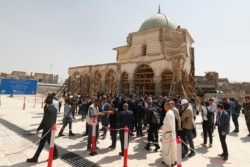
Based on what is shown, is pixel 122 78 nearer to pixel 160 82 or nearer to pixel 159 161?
pixel 160 82

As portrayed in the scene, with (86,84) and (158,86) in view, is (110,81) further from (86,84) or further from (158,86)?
(158,86)

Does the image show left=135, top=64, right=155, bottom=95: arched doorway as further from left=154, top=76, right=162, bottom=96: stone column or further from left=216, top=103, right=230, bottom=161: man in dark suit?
left=216, top=103, right=230, bottom=161: man in dark suit

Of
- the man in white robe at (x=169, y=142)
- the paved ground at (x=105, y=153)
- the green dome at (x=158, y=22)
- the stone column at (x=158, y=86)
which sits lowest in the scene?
the paved ground at (x=105, y=153)

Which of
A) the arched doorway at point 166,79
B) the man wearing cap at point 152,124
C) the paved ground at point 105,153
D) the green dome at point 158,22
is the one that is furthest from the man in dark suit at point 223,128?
the green dome at point 158,22

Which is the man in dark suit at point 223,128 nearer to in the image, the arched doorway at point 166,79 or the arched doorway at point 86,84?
the arched doorway at point 166,79

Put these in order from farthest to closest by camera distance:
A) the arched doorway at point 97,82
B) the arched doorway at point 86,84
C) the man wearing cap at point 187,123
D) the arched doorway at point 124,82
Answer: the arched doorway at point 86,84, the arched doorway at point 97,82, the arched doorway at point 124,82, the man wearing cap at point 187,123

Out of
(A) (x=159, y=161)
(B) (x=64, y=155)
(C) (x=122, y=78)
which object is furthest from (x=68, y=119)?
(C) (x=122, y=78)

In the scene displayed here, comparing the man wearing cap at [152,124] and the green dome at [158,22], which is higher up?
the green dome at [158,22]

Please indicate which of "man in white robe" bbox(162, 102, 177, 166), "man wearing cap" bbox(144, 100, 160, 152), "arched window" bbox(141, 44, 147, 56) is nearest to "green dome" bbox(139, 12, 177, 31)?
"arched window" bbox(141, 44, 147, 56)

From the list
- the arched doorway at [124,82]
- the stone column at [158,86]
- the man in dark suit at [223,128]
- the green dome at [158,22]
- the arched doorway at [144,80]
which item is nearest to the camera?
the man in dark suit at [223,128]

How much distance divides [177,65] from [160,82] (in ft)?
8.23

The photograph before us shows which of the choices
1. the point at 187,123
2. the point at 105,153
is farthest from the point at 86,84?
the point at 187,123

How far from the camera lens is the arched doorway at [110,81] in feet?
82.0

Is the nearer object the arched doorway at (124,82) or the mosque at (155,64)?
the mosque at (155,64)
